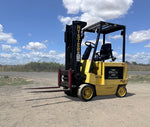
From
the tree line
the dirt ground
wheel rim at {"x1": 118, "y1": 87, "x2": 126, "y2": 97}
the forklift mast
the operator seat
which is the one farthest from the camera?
the tree line

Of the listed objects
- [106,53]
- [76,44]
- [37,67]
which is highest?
[76,44]

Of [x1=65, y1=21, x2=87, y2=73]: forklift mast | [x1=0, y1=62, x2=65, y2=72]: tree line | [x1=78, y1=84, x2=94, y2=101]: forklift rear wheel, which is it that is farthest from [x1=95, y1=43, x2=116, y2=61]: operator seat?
[x1=0, y1=62, x2=65, y2=72]: tree line

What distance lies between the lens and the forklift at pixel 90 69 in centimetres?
737

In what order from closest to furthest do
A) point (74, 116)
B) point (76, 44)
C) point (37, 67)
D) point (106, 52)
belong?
point (74, 116), point (76, 44), point (106, 52), point (37, 67)

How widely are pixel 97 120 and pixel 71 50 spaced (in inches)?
157

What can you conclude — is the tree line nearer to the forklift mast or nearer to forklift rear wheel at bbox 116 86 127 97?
forklift rear wheel at bbox 116 86 127 97

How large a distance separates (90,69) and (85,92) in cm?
105

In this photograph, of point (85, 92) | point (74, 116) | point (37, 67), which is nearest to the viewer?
point (74, 116)

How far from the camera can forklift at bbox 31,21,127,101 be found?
737 cm

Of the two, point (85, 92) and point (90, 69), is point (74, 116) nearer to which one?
point (85, 92)

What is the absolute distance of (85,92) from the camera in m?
7.28

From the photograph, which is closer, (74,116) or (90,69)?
(74,116)

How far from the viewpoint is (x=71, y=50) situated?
7.93 m

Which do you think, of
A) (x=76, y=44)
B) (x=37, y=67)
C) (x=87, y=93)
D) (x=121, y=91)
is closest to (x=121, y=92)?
(x=121, y=91)
